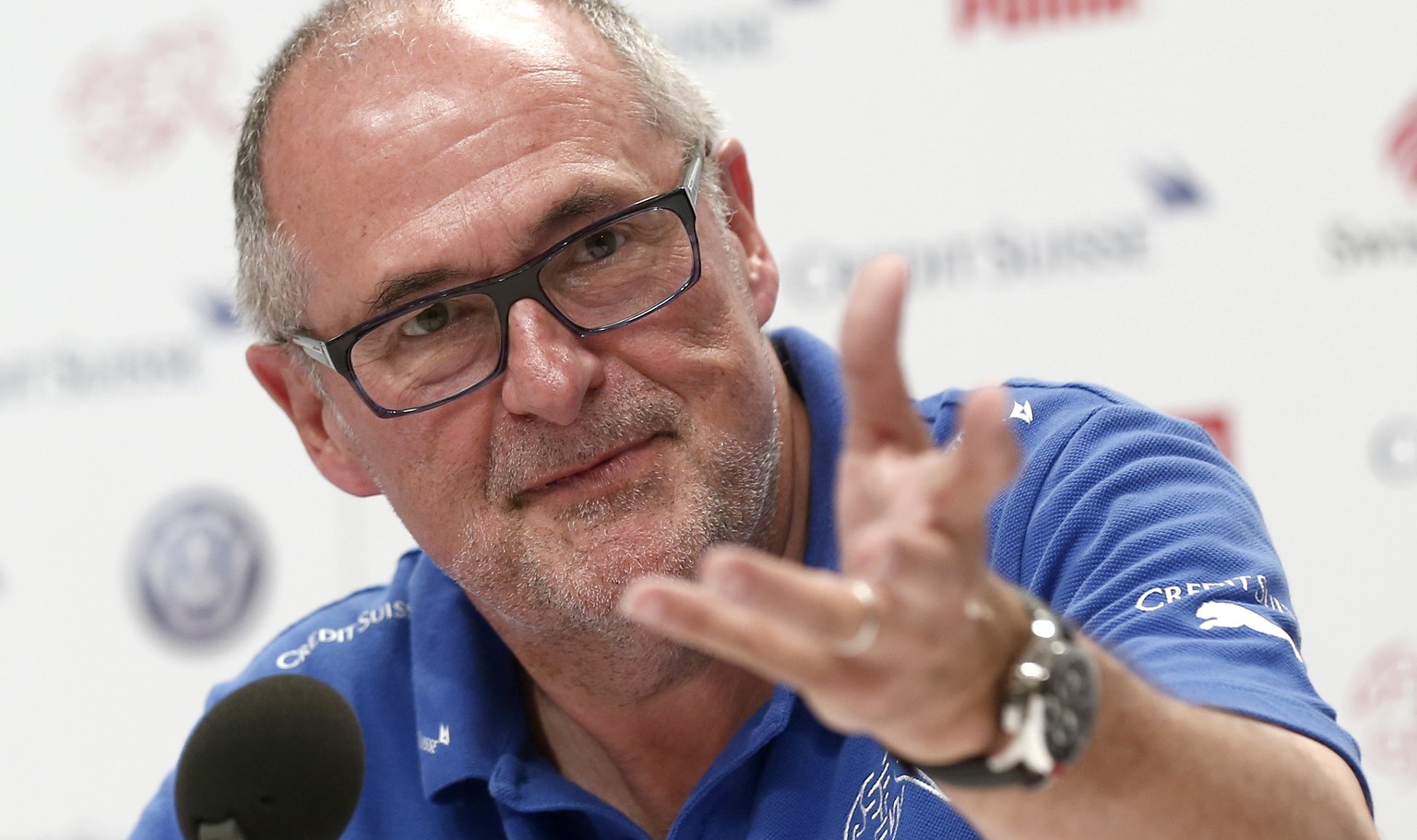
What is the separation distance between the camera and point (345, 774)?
1.38 metres

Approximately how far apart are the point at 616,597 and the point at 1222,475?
0.67 meters

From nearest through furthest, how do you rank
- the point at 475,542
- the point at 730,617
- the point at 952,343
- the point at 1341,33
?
the point at 730,617, the point at 475,542, the point at 1341,33, the point at 952,343

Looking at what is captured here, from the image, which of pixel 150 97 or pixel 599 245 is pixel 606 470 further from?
pixel 150 97

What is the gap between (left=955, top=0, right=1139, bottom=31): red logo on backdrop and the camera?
2.72 metres

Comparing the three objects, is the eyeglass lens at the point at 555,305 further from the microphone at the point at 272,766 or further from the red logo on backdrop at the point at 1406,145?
the red logo on backdrop at the point at 1406,145

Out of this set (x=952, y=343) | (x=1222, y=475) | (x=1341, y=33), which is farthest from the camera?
(x=952, y=343)

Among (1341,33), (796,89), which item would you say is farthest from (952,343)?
(1341,33)

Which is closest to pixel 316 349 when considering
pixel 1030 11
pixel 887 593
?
pixel 887 593

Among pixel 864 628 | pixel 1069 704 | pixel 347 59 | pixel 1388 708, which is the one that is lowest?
pixel 1388 708

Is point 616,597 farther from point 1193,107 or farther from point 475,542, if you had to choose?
point 1193,107

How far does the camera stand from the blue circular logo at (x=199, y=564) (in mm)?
3330

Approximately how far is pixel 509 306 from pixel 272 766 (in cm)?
57

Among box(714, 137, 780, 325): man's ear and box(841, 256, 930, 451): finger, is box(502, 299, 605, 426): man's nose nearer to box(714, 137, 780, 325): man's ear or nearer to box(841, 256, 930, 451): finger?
box(714, 137, 780, 325): man's ear

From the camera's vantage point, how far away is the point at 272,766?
1.34 m
